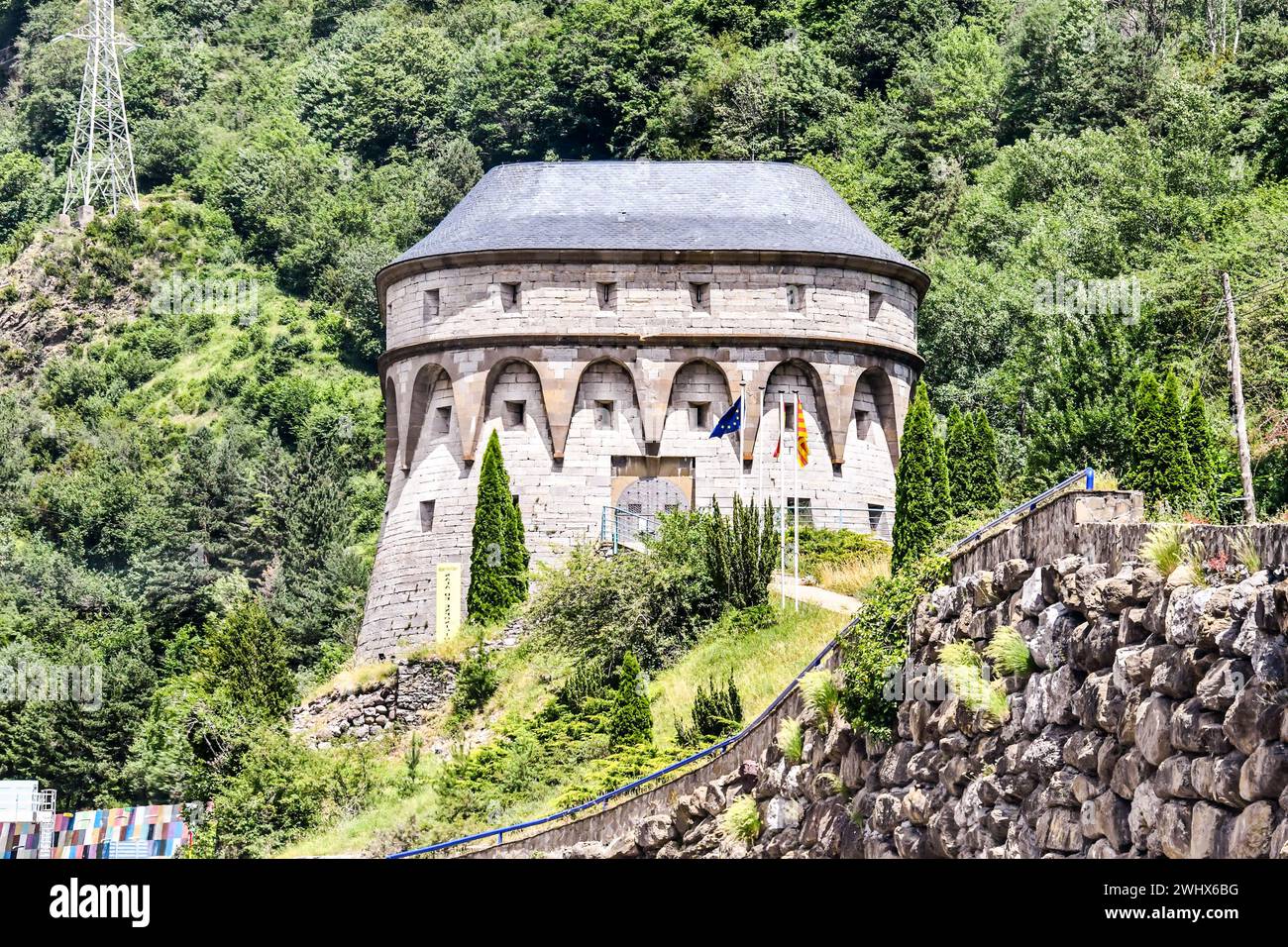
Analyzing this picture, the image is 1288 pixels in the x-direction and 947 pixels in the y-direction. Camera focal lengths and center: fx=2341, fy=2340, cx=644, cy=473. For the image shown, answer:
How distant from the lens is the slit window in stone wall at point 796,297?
61219 millimetres

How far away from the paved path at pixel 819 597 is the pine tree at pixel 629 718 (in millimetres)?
4536

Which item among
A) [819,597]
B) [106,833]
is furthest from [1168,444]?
[106,833]

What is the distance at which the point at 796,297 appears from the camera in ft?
201

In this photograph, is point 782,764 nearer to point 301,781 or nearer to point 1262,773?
point 1262,773

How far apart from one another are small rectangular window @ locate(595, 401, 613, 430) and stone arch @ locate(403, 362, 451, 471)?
4.16m

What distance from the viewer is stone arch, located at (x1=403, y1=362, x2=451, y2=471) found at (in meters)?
62.2

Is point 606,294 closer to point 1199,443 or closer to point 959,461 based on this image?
point 959,461

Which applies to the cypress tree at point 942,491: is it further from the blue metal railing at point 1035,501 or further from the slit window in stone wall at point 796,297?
the blue metal railing at point 1035,501

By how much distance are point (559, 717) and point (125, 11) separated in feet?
392

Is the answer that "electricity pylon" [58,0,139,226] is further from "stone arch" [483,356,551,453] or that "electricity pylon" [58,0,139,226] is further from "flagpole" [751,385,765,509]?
"flagpole" [751,385,765,509]

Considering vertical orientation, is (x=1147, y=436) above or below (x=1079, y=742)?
above

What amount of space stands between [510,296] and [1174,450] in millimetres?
22651

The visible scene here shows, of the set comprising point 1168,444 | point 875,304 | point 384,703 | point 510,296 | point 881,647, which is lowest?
point 384,703

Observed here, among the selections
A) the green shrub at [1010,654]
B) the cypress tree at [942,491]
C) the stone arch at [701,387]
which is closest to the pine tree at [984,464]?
the cypress tree at [942,491]
